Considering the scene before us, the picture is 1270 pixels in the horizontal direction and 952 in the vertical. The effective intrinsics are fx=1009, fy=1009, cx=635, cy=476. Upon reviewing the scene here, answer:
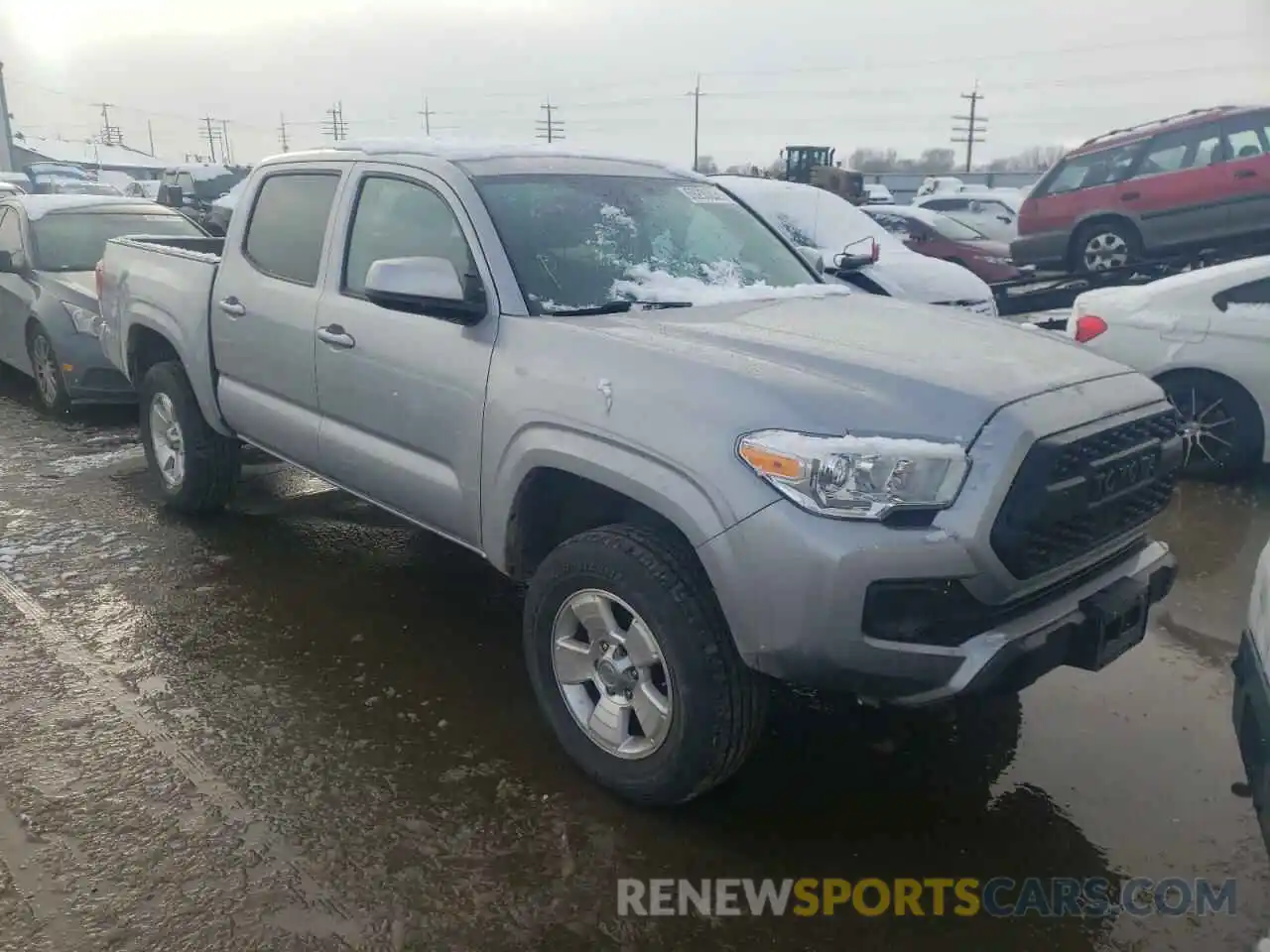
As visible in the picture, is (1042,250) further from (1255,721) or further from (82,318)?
(1255,721)

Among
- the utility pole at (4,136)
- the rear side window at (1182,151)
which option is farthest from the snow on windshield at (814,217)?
the utility pole at (4,136)

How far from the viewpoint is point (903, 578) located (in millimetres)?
2426

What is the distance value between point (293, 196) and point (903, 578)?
334 cm

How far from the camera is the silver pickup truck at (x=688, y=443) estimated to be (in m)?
2.47

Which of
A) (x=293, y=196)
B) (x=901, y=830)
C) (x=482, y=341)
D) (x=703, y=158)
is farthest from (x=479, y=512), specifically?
(x=703, y=158)

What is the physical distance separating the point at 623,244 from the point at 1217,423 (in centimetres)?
417

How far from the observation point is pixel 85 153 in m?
83.0

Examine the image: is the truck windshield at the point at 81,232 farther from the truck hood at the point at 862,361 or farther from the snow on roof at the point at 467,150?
the truck hood at the point at 862,361

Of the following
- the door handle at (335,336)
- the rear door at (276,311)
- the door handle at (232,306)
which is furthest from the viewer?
the door handle at (232,306)

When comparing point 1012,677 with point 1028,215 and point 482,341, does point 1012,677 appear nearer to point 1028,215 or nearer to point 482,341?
point 482,341

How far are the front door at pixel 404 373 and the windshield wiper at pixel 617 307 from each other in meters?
0.24

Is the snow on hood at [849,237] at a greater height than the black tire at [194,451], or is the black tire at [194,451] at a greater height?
the snow on hood at [849,237]

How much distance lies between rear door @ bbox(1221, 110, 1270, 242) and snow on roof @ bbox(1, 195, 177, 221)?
10081mm

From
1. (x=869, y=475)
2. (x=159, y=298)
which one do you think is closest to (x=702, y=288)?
(x=869, y=475)
